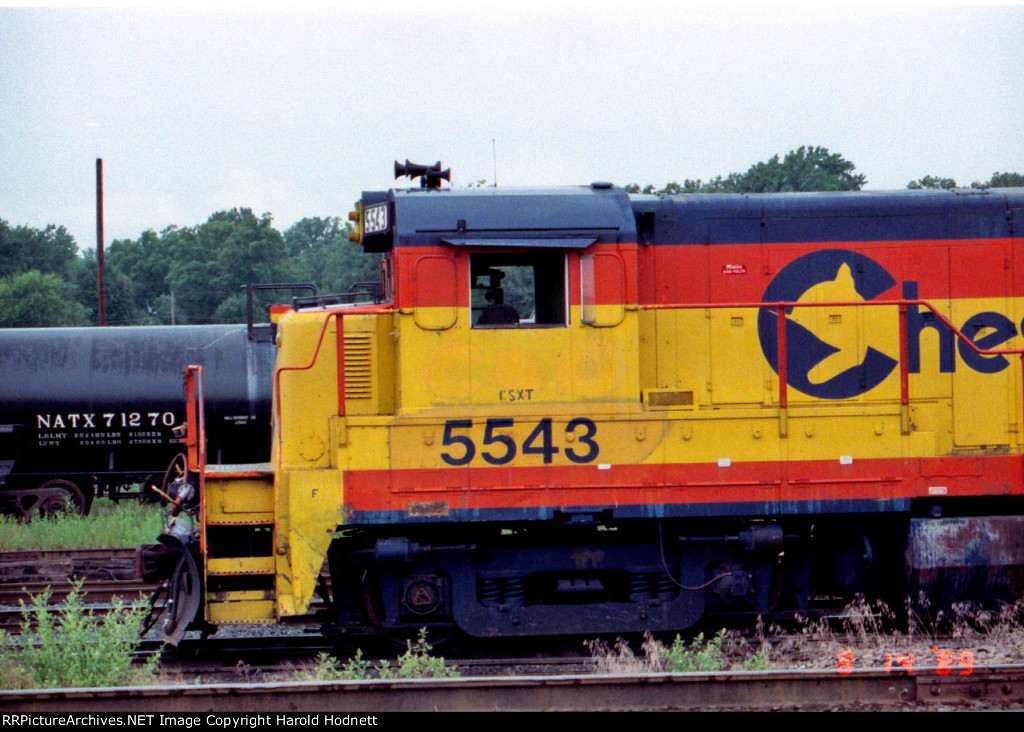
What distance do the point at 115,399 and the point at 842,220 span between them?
12.1 metres

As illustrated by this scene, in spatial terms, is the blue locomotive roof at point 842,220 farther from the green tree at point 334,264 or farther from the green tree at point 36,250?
the green tree at point 36,250

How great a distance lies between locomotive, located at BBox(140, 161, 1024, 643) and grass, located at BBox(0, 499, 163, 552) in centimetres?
649

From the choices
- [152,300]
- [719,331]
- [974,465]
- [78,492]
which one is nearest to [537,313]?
[719,331]

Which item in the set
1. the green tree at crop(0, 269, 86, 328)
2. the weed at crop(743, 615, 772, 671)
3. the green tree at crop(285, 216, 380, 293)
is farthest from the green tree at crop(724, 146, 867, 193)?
the weed at crop(743, 615, 772, 671)

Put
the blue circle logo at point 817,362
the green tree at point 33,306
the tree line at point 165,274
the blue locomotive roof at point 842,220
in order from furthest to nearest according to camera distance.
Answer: the tree line at point 165,274 → the green tree at point 33,306 → the blue locomotive roof at point 842,220 → the blue circle logo at point 817,362

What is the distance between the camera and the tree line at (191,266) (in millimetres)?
37812

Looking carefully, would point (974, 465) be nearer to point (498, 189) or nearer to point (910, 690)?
point (910, 690)

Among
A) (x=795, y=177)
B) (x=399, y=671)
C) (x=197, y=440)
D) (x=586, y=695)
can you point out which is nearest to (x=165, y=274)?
(x=795, y=177)

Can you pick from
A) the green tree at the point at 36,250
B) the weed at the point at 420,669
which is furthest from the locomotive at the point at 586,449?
the green tree at the point at 36,250

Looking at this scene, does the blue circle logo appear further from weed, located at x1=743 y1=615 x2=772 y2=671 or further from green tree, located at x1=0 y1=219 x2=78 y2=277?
green tree, located at x1=0 y1=219 x2=78 y2=277

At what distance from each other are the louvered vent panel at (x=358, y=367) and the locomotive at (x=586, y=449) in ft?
0.05

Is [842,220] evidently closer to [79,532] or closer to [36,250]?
[79,532]

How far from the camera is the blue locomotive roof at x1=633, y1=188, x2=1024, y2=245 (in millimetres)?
8062

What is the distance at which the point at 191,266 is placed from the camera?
45812 millimetres
